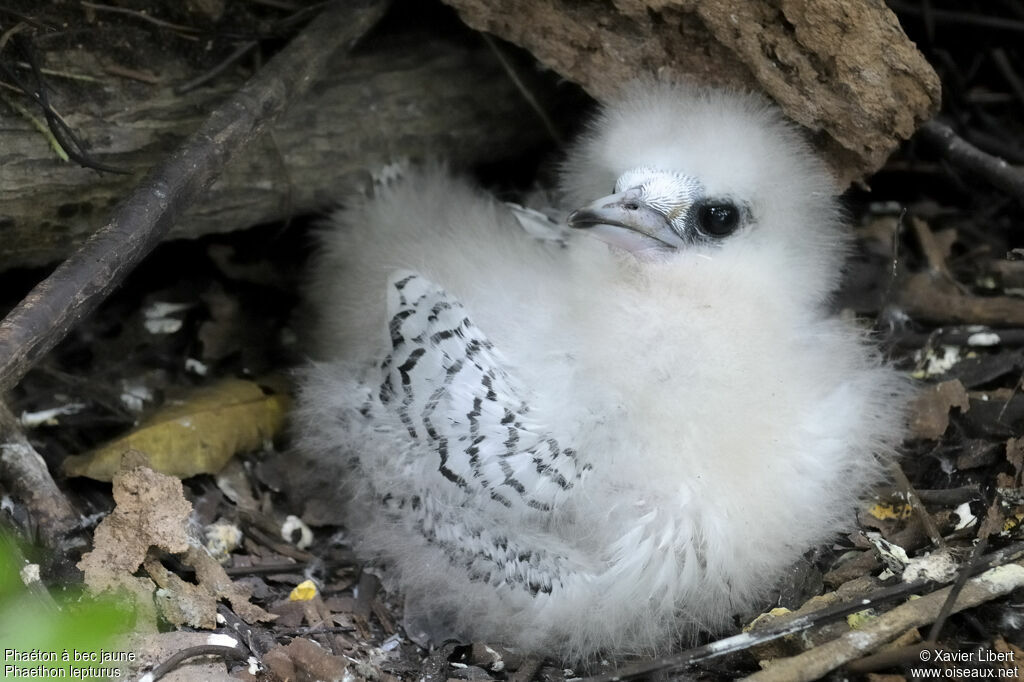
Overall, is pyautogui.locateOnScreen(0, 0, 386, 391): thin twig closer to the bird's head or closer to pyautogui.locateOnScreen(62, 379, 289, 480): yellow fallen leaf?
pyautogui.locateOnScreen(62, 379, 289, 480): yellow fallen leaf

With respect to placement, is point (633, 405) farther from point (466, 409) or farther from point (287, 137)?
point (287, 137)

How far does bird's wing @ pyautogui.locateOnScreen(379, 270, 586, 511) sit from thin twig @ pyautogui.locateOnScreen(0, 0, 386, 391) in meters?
0.59

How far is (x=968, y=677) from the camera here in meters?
2.01

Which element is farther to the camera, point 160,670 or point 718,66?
point 718,66

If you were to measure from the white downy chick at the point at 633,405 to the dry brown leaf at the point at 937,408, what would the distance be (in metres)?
0.10

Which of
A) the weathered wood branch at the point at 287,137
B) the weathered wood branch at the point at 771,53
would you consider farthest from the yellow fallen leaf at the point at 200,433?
the weathered wood branch at the point at 771,53

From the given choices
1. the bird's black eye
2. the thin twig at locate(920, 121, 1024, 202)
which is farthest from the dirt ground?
the bird's black eye

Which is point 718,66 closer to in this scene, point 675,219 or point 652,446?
point 675,219

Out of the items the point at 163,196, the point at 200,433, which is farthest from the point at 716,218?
the point at 200,433

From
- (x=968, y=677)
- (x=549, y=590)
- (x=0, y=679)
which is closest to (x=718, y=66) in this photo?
(x=549, y=590)

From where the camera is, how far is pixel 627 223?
2295mm

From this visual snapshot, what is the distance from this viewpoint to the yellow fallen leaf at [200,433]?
8.55ft

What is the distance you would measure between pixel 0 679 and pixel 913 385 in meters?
2.36

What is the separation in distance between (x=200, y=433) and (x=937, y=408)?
2.09 metres
